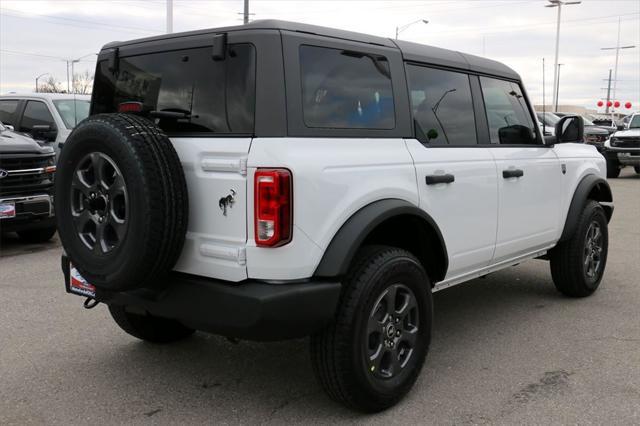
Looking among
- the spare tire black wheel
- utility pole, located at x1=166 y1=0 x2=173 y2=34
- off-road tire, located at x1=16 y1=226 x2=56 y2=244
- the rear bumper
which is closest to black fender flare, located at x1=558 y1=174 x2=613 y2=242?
the rear bumper

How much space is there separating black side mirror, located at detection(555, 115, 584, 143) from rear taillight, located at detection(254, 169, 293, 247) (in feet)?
9.83

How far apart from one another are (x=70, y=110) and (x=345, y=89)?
789cm

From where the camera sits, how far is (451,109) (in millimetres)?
4082

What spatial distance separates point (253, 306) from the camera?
2.82 meters

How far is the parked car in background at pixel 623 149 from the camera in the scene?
17.6 m

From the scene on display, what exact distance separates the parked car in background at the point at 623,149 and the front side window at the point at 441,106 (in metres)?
15.4

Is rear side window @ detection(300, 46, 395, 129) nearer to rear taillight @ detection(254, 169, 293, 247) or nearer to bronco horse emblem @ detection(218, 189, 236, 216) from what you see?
rear taillight @ detection(254, 169, 293, 247)

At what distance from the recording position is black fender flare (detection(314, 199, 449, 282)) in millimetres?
2973

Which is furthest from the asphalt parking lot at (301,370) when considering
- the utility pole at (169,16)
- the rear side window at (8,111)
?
the utility pole at (169,16)

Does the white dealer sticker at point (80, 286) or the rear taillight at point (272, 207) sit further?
the white dealer sticker at point (80, 286)

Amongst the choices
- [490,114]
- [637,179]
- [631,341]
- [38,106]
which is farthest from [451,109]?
[637,179]

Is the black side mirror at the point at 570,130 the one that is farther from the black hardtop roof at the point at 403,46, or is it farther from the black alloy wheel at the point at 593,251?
the black alloy wheel at the point at 593,251

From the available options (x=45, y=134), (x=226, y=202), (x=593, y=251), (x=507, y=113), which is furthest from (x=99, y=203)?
(x=45, y=134)

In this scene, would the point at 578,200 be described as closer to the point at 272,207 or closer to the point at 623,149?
the point at 272,207
